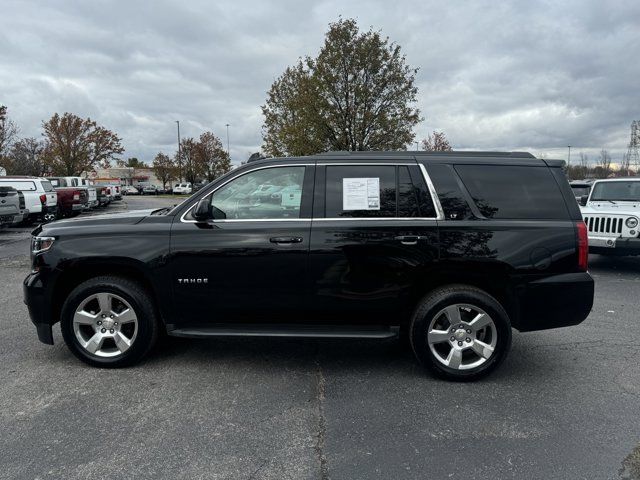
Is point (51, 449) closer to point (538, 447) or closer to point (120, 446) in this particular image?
point (120, 446)

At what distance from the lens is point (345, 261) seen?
400 cm

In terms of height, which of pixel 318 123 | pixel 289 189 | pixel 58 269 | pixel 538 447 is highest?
pixel 318 123

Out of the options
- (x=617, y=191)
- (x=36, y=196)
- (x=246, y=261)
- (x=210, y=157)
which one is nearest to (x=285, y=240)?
(x=246, y=261)

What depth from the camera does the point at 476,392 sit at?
12.6ft

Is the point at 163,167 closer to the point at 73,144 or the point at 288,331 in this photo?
the point at 73,144

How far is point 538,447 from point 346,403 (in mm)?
1320

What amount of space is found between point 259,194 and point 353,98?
14464mm

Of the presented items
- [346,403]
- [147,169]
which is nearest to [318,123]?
[346,403]

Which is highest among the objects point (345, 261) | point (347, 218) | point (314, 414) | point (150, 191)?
point (150, 191)

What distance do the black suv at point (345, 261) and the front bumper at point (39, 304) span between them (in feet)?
0.04

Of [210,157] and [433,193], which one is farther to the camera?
[210,157]

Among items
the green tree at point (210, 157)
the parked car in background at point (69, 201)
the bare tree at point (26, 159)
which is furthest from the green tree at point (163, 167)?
the parked car in background at point (69, 201)

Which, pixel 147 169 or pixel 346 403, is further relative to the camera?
pixel 147 169

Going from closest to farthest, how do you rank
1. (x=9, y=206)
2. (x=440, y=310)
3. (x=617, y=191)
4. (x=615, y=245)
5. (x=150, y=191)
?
(x=440, y=310) < (x=615, y=245) < (x=617, y=191) < (x=9, y=206) < (x=150, y=191)
